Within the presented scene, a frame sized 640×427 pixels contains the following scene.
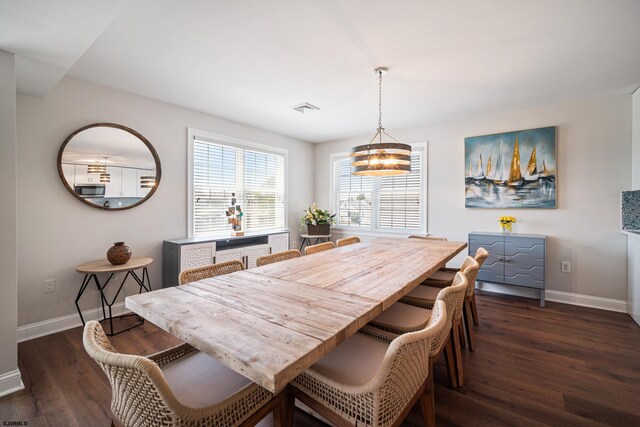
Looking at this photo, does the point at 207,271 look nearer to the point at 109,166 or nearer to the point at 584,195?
the point at 109,166

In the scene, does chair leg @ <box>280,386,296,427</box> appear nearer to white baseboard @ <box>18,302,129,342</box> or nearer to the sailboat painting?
white baseboard @ <box>18,302,129,342</box>

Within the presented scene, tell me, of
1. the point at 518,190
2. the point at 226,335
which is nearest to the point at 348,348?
the point at 226,335

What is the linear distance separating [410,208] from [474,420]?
3.45 m

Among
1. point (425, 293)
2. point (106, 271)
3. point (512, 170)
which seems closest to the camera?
point (425, 293)

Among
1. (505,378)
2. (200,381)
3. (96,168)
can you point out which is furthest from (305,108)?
(505,378)

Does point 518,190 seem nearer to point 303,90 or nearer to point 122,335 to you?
point 303,90

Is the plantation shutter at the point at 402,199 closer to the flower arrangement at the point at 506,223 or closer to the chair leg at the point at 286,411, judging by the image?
the flower arrangement at the point at 506,223

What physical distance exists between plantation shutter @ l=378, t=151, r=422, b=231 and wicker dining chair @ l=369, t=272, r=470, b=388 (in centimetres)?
284

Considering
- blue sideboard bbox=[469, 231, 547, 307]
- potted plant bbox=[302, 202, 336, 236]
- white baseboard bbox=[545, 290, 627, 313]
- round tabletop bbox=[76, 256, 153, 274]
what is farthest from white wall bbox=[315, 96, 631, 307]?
round tabletop bbox=[76, 256, 153, 274]

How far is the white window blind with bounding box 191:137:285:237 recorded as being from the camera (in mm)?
3990

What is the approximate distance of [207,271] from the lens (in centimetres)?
197

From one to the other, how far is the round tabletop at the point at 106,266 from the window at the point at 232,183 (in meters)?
0.95

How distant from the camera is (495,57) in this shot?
2475 millimetres

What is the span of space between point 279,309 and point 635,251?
3979mm
